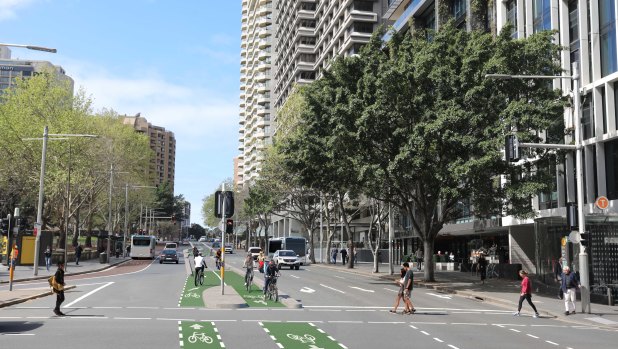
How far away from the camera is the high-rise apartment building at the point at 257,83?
143 m

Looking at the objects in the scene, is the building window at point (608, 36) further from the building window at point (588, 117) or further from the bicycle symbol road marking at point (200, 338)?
the bicycle symbol road marking at point (200, 338)

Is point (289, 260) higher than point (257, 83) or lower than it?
lower

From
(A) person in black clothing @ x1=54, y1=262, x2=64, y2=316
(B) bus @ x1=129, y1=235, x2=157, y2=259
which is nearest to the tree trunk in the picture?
(A) person in black clothing @ x1=54, y1=262, x2=64, y2=316

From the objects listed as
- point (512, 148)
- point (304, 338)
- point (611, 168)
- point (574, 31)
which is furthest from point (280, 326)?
point (574, 31)

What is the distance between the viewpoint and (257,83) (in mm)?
152000

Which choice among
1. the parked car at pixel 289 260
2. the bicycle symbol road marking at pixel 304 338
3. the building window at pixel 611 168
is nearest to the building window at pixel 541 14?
the building window at pixel 611 168

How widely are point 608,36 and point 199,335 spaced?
2822 centimetres

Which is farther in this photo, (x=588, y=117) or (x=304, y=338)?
(x=588, y=117)

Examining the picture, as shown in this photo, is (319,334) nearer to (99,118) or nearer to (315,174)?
(315,174)

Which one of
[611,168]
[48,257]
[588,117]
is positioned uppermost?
[588,117]

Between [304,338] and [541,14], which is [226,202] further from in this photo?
[541,14]

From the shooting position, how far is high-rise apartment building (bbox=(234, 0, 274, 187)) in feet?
469

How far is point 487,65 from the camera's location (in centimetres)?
3005

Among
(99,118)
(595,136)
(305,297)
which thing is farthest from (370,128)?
(99,118)
